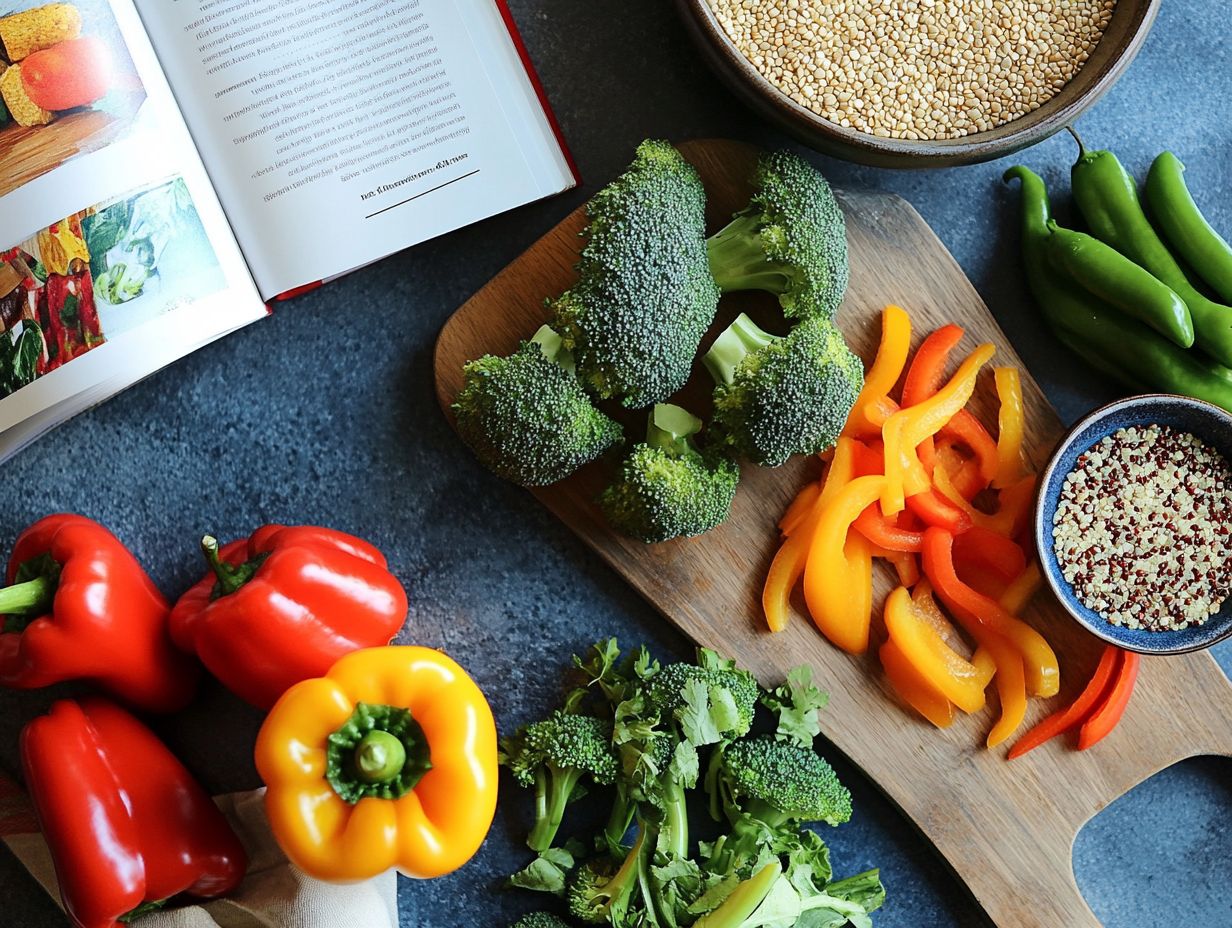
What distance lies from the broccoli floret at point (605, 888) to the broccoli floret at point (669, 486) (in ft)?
1.47

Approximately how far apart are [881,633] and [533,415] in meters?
0.64

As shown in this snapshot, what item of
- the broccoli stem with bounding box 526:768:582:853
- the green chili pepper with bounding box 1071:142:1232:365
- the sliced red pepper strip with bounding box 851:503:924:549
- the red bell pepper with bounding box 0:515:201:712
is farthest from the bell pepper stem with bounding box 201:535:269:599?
the green chili pepper with bounding box 1071:142:1232:365

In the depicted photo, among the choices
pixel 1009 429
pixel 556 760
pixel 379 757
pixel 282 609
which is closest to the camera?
pixel 379 757

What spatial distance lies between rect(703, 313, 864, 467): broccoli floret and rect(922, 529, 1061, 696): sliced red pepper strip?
0.78 ft

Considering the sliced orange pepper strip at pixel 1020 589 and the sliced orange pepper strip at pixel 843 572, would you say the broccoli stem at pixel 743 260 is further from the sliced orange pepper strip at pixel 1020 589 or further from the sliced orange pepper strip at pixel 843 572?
the sliced orange pepper strip at pixel 1020 589

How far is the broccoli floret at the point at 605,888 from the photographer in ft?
5.28

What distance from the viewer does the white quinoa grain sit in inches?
64.0

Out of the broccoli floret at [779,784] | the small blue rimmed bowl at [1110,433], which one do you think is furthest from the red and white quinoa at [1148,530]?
the broccoli floret at [779,784]

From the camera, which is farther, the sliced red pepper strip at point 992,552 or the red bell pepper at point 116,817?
the sliced red pepper strip at point 992,552

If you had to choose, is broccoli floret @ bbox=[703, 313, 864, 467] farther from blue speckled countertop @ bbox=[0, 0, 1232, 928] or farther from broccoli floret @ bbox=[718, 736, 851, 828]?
broccoli floret @ bbox=[718, 736, 851, 828]

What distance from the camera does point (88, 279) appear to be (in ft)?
5.13

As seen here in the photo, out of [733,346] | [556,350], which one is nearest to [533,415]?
[556,350]

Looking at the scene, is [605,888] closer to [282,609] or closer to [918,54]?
[282,609]

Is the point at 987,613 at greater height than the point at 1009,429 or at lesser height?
lesser
